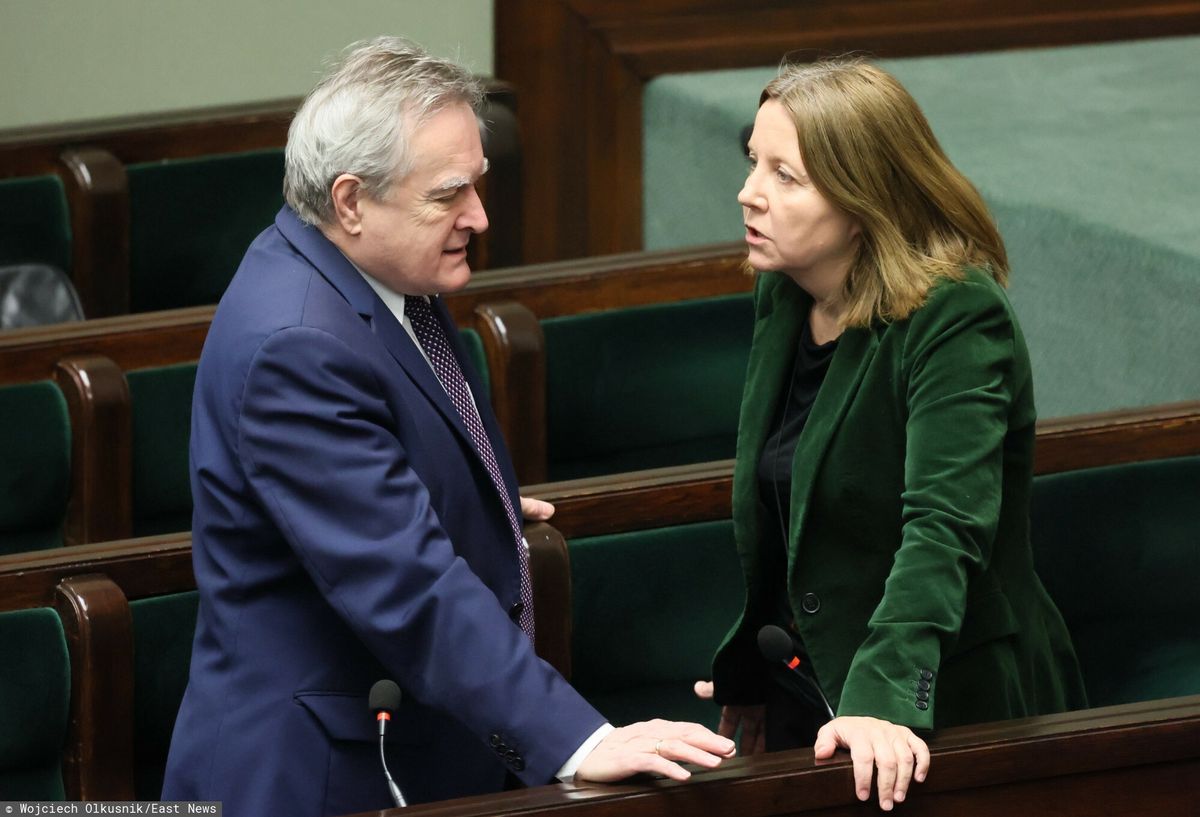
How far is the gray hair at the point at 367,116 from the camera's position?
4.73 feet

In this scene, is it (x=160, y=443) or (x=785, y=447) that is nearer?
(x=785, y=447)

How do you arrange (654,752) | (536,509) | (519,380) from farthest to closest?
(519,380) < (536,509) < (654,752)

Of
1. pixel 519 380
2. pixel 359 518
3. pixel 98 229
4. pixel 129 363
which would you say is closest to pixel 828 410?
pixel 359 518

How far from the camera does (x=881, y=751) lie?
1.41 metres

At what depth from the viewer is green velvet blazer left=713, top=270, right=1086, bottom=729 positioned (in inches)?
58.5

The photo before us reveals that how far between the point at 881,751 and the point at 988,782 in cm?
10

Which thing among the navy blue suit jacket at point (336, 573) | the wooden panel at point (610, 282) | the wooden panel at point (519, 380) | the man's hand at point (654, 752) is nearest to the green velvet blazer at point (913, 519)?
the man's hand at point (654, 752)

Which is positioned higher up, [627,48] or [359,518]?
[627,48]

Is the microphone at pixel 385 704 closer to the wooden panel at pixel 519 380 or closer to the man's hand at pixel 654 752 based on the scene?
the man's hand at pixel 654 752

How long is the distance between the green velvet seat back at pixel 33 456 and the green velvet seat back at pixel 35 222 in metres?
0.79

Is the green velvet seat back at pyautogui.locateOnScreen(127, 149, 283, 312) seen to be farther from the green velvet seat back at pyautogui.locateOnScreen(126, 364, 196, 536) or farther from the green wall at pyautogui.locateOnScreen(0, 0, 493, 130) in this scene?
the green velvet seat back at pyautogui.locateOnScreen(126, 364, 196, 536)

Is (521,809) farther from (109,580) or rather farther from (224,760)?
(109,580)

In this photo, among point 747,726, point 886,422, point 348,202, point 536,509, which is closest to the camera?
point 348,202

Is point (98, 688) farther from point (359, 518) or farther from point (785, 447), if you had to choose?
point (785, 447)
